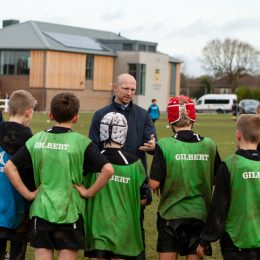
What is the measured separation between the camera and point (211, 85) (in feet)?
349

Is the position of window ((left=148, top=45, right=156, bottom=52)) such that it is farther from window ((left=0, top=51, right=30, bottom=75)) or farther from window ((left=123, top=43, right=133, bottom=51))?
window ((left=0, top=51, right=30, bottom=75))

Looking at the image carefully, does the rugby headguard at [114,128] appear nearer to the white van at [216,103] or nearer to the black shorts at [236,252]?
the black shorts at [236,252]

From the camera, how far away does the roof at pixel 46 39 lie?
6719 centimetres

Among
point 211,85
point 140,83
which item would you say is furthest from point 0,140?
point 211,85

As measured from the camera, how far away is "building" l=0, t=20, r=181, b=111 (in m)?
66.9

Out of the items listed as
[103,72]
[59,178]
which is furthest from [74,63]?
[59,178]

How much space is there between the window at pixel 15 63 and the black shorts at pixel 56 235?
63.7 metres

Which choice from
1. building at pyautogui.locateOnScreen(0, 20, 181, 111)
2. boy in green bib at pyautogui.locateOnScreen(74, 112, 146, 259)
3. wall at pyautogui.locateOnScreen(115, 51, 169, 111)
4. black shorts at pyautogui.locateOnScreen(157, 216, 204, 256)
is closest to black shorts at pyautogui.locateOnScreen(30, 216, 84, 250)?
boy in green bib at pyautogui.locateOnScreen(74, 112, 146, 259)

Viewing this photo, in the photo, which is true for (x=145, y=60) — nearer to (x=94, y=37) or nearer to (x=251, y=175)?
(x=94, y=37)

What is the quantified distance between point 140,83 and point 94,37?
881 centimetres

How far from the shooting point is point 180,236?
210 inches

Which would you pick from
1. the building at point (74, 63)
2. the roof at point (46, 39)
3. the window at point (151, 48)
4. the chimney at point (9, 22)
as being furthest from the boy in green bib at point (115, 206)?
the chimney at point (9, 22)

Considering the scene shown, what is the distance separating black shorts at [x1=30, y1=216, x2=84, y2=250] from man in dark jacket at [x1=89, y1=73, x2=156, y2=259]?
152cm

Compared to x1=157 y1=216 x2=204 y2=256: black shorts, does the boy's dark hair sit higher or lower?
higher
